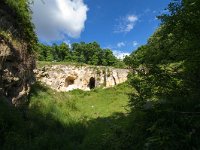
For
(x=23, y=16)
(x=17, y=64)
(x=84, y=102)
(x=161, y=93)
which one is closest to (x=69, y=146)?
(x=161, y=93)

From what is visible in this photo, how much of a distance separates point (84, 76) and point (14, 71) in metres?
19.5

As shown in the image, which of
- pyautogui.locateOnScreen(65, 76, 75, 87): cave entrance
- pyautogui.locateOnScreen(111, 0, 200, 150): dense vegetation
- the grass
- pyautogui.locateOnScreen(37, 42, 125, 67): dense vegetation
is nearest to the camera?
pyautogui.locateOnScreen(111, 0, 200, 150): dense vegetation

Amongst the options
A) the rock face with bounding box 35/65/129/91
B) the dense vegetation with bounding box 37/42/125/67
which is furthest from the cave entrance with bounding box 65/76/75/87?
the dense vegetation with bounding box 37/42/125/67

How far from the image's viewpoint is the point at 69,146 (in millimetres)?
8609

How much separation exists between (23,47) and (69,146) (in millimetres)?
6960

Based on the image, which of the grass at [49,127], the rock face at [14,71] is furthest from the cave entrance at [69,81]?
the rock face at [14,71]

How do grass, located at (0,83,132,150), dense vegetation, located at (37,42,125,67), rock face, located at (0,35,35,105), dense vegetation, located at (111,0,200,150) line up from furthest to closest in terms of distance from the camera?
dense vegetation, located at (37,42,125,67) < rock face, located at (0,35,35,105) < grass, located at (0,83,132,150) < dense vegetation, located at (111,0,200,150)

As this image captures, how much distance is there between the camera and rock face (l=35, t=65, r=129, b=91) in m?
31.4

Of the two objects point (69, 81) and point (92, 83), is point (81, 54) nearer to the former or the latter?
point (92, 83)

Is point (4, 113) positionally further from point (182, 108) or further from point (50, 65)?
point (50, 65)

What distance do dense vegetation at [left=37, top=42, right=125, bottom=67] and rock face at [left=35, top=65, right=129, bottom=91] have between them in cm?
2550

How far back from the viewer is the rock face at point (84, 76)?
31352 millimetres

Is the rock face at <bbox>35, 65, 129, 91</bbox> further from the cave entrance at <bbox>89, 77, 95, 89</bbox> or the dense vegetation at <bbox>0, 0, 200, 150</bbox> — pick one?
the dense vegetation at <bbox>0, 0, 200, 150</bbox>

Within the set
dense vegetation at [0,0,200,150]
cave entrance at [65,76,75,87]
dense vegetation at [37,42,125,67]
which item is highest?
dense vegetation at [37,42,125,67]
